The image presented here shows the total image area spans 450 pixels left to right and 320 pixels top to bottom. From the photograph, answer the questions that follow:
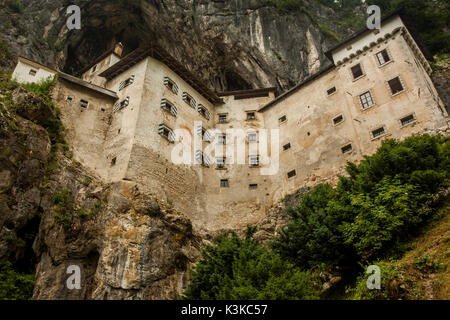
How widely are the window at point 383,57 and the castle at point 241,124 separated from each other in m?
0.08

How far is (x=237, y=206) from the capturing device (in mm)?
27281

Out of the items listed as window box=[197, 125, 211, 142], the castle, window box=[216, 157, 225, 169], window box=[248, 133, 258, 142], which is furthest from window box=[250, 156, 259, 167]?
window box=[197, 125, 211, 142]

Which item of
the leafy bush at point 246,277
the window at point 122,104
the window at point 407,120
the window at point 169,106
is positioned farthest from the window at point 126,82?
the window at point 407,120

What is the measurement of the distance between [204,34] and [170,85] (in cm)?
1023

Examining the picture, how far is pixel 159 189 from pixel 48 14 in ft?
85.8

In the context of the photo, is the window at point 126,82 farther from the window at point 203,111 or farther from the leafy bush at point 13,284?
the leafy bush at point 13,284

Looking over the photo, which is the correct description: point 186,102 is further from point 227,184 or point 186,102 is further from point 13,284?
point 13,284

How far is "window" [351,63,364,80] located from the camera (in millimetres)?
26969

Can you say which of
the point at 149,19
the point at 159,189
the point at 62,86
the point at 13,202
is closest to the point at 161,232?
the point at 159,189

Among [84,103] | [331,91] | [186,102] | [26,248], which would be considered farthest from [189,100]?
[26,248]

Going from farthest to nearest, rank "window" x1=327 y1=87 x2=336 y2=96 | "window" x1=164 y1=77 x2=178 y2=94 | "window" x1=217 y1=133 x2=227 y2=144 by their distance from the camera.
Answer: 1. "window" x1=217 y1=133 x2=227 y2=144
2. "window" x1=164 y1=77 x2=178 y2=94
3. "window" x1=327 y1=87 x2=336 y2=96

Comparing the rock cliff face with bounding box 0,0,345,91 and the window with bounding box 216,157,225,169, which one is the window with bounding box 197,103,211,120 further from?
the rock cliff face with bounding box 0,0,345,91

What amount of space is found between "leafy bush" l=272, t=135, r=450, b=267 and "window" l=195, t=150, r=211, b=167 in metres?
12.4
